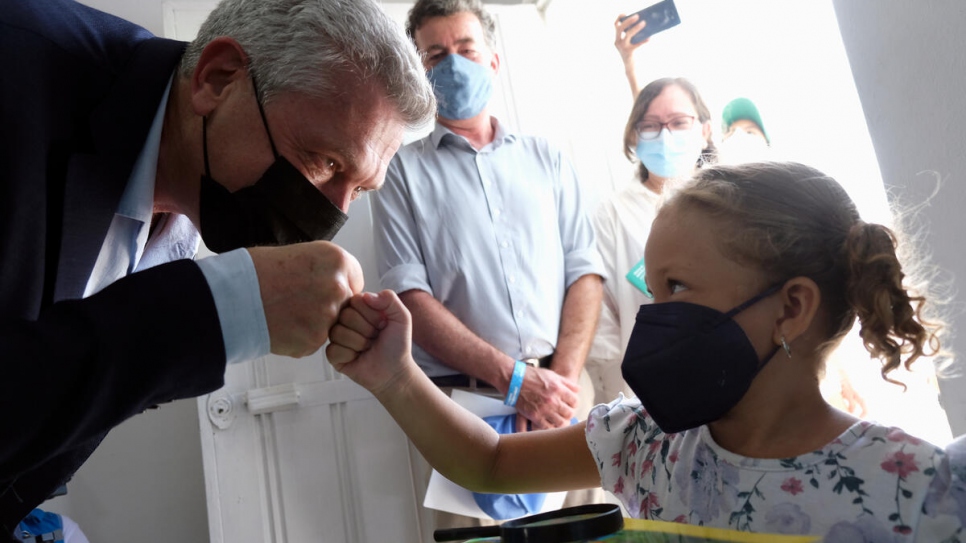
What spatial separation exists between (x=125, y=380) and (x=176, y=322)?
0.08m

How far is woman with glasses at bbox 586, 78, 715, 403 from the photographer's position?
108 inches

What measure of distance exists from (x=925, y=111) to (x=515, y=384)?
1.25m

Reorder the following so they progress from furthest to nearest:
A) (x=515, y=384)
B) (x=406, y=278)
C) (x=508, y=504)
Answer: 1. (x=406, y=278)
2. (x=515, y=384)
3. (x=508, y=504)

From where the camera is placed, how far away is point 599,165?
363cm

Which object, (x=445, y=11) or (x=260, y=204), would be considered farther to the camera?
(x=445, y=11)

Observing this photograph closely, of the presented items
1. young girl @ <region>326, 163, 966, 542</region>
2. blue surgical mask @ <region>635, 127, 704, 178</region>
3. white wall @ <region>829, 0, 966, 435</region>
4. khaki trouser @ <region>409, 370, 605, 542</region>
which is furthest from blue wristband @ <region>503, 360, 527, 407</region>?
white wall @ <region>829, 0, 966, 435</region>

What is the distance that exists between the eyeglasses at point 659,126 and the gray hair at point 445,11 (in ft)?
2.02

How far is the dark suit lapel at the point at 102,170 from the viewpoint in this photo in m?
1.09

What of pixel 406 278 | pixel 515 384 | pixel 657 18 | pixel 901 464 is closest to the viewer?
pixel 901 464

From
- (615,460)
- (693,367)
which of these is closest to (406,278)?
(615,460)

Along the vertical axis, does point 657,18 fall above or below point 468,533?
above

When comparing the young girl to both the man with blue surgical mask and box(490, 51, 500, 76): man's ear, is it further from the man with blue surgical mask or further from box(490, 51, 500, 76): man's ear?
box(490, 51, 500, 76): man's ear

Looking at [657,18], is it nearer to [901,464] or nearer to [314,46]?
[314,46]

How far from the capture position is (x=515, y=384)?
7.76 ft
